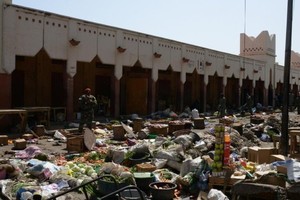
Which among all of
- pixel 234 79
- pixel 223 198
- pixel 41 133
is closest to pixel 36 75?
pixel 41 133

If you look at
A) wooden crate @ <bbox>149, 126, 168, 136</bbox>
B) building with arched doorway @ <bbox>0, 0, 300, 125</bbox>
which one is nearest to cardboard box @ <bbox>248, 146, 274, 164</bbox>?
building with arched doorway @ <bbox>0, 0, 300, 125</bbox>

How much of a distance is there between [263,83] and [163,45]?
19.5 metres

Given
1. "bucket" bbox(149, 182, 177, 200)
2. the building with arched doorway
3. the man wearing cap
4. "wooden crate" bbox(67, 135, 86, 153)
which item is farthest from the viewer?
the building with arched doorway

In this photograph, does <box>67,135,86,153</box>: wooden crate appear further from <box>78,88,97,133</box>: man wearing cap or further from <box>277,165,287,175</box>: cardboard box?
<box>277,165,287,175</box>: cardboard box

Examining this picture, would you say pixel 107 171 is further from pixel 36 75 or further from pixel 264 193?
pixel 36 75

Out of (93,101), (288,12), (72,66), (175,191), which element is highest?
(288,12)

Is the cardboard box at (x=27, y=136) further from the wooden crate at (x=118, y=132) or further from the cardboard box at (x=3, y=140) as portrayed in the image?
the wooden crate at (x=118, y=132)

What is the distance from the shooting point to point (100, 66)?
2259 centimetres

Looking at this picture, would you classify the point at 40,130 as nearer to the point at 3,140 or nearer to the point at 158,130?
the point at 3,140

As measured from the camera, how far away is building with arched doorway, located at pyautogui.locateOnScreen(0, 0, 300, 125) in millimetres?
15680

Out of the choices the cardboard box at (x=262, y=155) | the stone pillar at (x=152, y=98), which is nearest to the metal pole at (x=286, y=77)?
the cardboard box at (x=262, y=155)

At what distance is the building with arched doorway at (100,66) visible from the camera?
15.7 meters

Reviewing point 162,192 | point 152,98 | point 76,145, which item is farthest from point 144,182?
point 152,98

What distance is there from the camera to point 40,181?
8.57 metres
